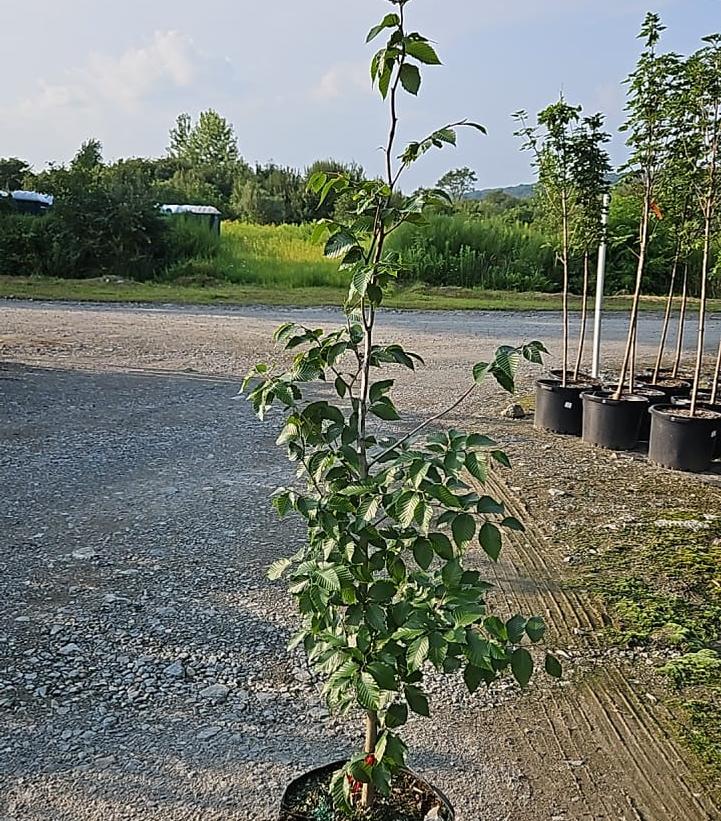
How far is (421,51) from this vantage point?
1.81 meters

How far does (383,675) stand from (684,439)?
4.85 metres

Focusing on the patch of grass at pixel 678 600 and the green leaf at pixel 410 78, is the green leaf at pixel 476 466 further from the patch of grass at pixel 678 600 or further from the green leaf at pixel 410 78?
the patch of grass at pixel 678 600

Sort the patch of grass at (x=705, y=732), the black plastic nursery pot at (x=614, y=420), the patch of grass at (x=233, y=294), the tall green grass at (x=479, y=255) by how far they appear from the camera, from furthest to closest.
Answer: the tall green grass at (x=479, y=255) → the patch of grass at (x=233, y=294) → the black plastic nursery pot at (x=614, y=420) → the patch of grass at (x=705, y=732)

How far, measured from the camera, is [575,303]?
2012 centimetres

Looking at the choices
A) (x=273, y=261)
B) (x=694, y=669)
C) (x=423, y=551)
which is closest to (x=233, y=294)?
(x=273, y=261)

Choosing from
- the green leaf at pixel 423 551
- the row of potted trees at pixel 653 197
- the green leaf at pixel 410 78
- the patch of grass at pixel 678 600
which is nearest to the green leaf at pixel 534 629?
the green leaf at pixel 423 551

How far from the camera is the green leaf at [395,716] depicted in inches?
76.8

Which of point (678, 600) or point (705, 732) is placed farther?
point (678, 600)

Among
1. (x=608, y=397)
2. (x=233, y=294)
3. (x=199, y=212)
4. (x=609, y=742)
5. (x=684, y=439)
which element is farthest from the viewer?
(x=199, y=212)

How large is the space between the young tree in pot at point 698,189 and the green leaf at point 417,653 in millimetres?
4795

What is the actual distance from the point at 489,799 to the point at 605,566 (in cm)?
202

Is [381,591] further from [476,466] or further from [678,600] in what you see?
[678,600]

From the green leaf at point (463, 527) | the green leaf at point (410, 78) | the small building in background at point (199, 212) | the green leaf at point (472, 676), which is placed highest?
the small building in background at point (199, 212)

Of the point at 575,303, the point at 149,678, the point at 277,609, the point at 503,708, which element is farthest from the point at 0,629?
the point at 575,303
